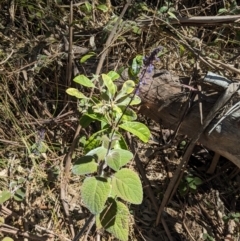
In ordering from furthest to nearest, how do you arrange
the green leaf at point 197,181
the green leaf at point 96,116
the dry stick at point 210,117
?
1. the green leaf at point 197,181
2. the dry stick at point 210,117
3. the green leaf at point 96,116

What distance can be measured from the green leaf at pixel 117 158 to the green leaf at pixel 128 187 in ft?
0.15

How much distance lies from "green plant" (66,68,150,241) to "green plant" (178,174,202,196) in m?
0.51

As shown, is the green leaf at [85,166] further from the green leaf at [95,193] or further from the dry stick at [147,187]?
the dry stick at [147,187]

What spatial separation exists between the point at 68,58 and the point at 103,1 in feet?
1.56

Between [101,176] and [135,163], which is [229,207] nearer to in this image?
[135,163]

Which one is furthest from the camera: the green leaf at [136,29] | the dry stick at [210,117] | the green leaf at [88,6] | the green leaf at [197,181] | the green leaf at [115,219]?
the green leaf at [88,6]

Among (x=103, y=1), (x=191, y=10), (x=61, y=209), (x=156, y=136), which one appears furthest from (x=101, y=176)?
(x=191, y=10)

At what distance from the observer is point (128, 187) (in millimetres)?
1557

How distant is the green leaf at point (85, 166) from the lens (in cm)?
155

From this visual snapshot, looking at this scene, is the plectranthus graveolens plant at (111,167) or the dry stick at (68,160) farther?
the dry stick at (68,160)

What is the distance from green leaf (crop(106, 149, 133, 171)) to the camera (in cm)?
154

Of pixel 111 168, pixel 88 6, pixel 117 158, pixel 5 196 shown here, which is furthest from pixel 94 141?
pixel 88 6

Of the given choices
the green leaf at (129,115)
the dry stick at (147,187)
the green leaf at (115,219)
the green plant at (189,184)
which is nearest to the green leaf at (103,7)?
the dry stick at (147,187)

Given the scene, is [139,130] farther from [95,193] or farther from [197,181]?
[197,181]
